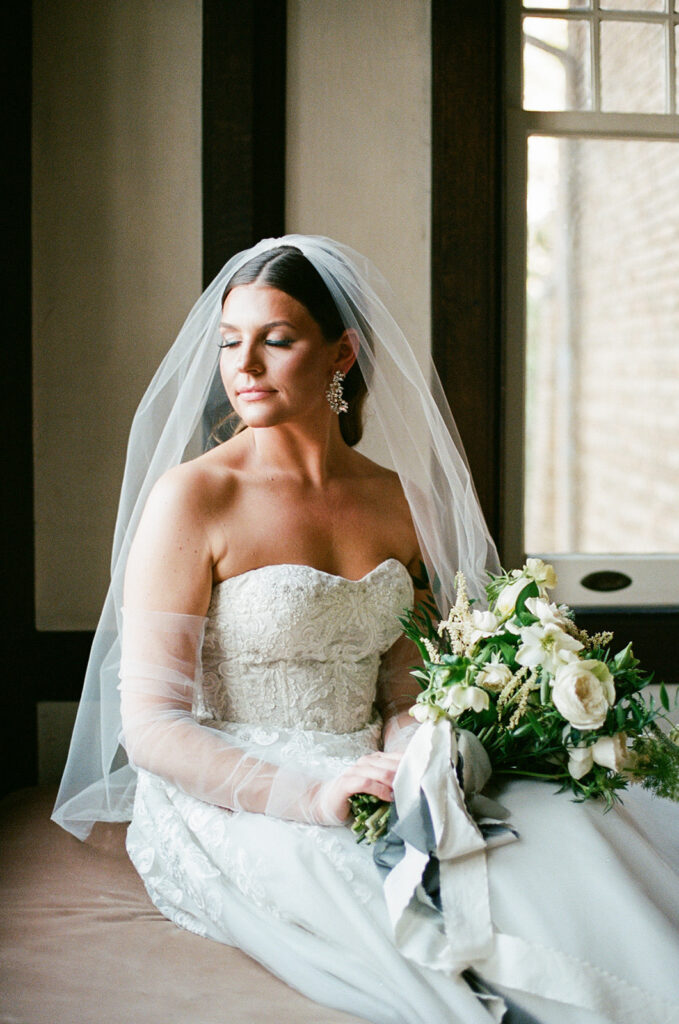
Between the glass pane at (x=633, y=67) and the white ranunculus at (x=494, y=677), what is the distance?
2.37m

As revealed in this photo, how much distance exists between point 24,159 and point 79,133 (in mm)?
196

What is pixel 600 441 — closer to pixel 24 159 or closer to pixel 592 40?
pixel 592 40

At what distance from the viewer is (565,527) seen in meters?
3.26

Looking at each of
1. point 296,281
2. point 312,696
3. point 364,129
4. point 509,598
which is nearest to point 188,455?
point 296,281

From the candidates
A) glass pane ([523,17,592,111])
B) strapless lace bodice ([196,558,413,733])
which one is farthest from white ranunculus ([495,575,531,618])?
glass pane ([523,17,592,111])

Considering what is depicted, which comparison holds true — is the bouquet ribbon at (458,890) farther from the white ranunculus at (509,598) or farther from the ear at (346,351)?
the ear at (346,351)

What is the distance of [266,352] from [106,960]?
1196 mm

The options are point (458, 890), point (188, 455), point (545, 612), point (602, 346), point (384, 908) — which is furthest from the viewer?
point (602, 346)

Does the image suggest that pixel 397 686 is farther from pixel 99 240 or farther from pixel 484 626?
pixel 99 240

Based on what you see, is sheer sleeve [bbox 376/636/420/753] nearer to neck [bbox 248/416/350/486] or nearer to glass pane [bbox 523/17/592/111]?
neck [bbox 248/416/350/486]

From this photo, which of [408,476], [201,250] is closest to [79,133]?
[201,250]

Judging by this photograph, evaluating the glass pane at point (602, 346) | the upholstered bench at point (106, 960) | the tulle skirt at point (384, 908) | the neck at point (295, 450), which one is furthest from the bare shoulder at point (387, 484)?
the glass pane at point (602, 346)

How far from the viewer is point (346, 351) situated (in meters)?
2.06

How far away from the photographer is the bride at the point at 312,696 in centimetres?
135
